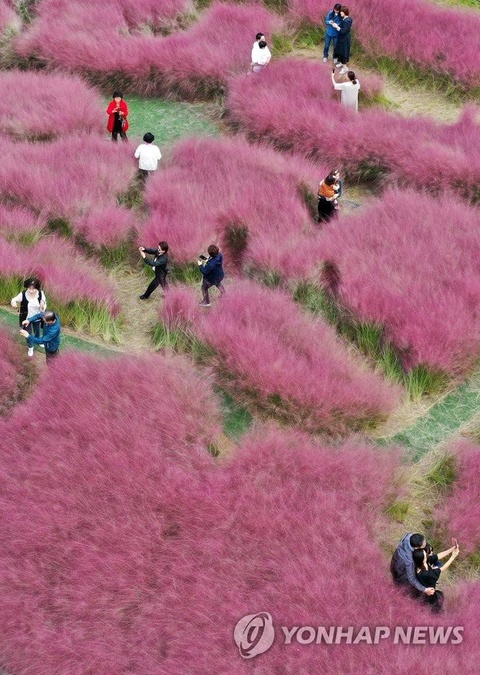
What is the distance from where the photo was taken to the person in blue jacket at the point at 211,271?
38.5ft

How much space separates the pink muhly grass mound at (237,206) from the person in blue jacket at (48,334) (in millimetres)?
2842

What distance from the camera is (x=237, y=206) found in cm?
1375

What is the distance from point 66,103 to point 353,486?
10034 mm

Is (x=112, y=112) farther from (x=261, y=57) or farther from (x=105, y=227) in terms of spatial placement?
(x=261, y=57)

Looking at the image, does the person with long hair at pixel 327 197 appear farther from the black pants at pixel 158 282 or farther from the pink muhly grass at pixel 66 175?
the pink muhly grass at pixel 66 175

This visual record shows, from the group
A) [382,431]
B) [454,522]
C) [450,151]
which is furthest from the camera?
[450,151]

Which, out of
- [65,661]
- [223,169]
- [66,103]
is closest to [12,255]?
[223,169]

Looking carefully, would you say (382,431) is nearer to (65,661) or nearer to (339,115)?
(65,661)

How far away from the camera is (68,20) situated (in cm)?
1919

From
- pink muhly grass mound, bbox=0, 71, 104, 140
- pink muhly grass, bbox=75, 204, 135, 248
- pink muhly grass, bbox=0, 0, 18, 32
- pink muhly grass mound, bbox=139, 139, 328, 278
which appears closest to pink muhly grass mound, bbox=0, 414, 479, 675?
pink muhly grass mound, bbox=139, 139, 328, 278

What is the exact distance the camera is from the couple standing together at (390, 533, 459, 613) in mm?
8031

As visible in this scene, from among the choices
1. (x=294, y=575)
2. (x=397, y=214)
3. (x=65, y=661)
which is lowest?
(x=65, y=661)

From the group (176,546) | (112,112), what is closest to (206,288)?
(176,546)

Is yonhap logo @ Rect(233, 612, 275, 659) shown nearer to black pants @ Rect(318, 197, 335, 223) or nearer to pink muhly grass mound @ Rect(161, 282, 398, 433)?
pink muhly grass mound @ Rect(161, 282, 398, 433)
